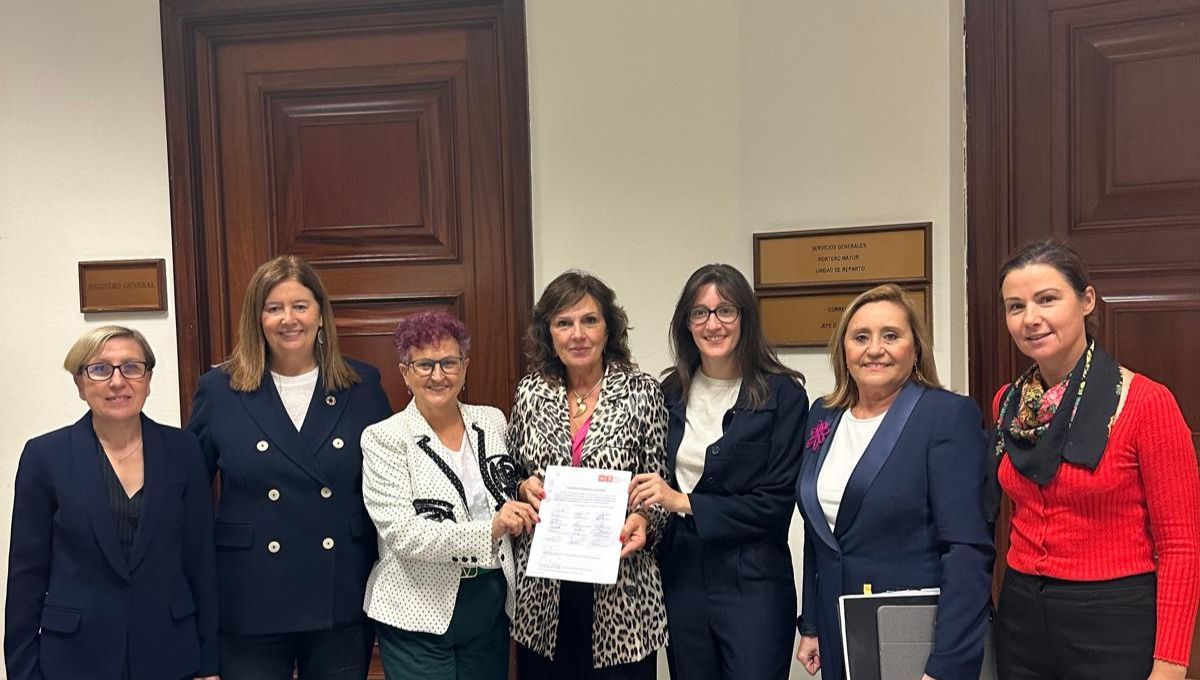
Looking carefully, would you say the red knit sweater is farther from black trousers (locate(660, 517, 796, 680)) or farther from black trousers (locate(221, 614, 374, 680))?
black trousers (locate(221, 614, 374, 680))

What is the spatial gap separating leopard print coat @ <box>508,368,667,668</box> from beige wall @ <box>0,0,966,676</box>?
2.71ft

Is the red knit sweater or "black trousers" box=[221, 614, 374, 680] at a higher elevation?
the red knit sweater

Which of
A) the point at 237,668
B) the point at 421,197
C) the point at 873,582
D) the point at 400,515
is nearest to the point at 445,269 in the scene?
the point at 421,197

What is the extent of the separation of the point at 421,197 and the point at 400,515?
1515 mm

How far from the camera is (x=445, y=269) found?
319 cm

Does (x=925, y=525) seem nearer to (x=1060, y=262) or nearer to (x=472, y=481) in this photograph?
(x=1060, y=262)

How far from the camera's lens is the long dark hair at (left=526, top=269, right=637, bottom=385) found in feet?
7.51

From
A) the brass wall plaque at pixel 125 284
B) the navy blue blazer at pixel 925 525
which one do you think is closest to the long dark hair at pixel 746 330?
the navy blue blazer at pixel 925 525

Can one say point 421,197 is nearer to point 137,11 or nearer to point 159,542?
point 137,11

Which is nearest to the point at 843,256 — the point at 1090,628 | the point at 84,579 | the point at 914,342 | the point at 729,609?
the point at 914,342

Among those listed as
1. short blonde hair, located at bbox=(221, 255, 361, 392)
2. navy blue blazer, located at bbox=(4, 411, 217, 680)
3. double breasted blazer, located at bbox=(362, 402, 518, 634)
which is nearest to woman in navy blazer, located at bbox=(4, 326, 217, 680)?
navy blue blazer, located at bbox=(4, 411, 217, 680)

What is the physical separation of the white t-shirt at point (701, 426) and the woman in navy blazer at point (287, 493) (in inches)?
35.3

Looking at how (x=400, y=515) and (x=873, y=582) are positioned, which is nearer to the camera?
(x=873, y=582)

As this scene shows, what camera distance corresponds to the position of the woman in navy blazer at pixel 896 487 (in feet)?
5.79
